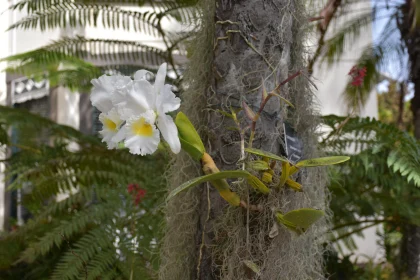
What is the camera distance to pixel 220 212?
58.8 inches

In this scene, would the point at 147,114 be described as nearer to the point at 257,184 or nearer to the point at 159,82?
the point at 159,82

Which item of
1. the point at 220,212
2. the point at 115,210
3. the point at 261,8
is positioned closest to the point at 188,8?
the point at 115,210

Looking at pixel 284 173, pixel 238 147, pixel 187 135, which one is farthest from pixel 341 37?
pixel 187 135

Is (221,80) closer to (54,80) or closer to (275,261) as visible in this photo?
(275,261)

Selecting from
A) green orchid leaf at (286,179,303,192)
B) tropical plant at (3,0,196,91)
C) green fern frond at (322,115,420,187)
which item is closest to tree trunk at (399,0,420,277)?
green fern frond at (322,115,420,187)

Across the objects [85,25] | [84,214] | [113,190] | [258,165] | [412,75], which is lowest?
[84,214]

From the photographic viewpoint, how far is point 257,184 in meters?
1.34

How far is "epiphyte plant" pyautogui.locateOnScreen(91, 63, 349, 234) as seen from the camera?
1.21 metres

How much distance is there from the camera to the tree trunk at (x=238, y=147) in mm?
1434

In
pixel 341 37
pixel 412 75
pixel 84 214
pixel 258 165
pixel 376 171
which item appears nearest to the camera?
pixel 258 165

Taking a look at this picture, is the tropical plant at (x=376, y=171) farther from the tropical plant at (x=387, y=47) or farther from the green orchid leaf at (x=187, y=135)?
the tropical plant at (x=387, y=47)

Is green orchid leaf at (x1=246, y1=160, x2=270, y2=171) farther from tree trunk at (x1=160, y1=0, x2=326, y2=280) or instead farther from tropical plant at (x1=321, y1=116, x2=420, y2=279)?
tropical plant at (x1=321, y1=116, x2=420, y2=279)

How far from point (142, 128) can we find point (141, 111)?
0.15 feet

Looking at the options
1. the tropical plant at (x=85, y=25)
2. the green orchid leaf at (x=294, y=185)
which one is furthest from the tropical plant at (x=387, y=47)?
the green orchid leaf at (x=294, y=185)
